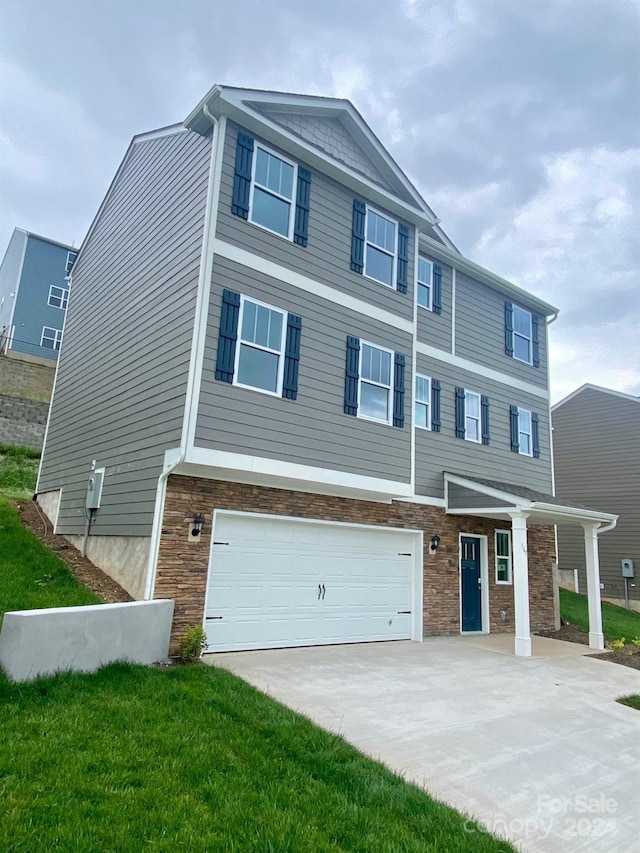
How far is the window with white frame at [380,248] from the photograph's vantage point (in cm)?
1059

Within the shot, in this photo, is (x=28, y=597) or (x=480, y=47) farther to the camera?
(x=480, y=47)

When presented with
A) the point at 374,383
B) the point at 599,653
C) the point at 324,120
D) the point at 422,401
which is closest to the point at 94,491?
the point at 374,383

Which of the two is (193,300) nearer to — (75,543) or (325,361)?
(325,361)

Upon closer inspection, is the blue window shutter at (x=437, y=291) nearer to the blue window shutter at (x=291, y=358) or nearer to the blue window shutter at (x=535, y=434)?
the blue window shutter at (x=535, y=434)

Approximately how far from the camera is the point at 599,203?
49.5 ft

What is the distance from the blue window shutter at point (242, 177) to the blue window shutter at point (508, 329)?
8.20 meters

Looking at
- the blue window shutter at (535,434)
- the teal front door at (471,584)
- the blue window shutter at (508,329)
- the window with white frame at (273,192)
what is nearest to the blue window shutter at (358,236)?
the window with white frame at (273,192)

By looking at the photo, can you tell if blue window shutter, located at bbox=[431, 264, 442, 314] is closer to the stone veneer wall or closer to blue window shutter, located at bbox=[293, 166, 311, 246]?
blue window shutter, located at bbox=[293, 166, 311, 246]

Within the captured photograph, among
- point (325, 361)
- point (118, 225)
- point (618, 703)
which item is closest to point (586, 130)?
point (325, 361)

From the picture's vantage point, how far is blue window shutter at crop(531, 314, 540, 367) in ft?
49.1

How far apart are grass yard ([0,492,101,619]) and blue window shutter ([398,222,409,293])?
7799 mm

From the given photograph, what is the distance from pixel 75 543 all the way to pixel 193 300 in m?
5.47

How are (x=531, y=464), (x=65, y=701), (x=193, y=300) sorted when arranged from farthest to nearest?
1. (x=531, y=464)
2. (x=193, y=300)
3. (x=65, y=701)

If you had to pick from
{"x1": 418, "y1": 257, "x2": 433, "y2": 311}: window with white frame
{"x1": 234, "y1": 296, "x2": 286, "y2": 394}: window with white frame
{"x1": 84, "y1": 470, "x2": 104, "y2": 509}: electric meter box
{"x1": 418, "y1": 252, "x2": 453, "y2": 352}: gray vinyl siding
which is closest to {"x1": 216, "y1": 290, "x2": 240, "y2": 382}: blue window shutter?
{"x1": 234, "y1": 296, "x2": 286, "y2": 394}: window with white frame
